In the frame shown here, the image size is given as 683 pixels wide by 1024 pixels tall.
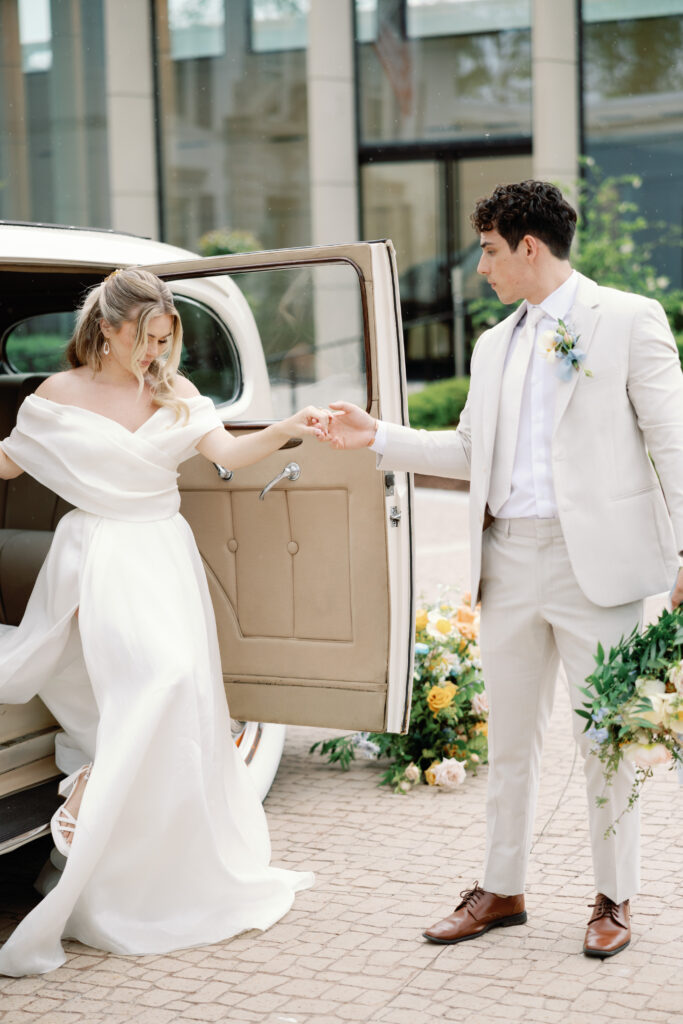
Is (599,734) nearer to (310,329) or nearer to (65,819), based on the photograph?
(65,819)

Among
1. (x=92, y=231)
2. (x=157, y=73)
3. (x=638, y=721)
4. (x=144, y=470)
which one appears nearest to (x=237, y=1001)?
(x=638, y=721)

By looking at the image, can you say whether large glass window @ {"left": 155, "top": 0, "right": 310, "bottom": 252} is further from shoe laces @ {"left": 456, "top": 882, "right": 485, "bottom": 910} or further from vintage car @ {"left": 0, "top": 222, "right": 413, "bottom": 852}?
shoe laces @ {"left": 456, "top": 882, "right": 485, "bottom": 910}

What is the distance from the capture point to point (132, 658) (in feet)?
12.0

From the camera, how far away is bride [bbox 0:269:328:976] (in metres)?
3.62

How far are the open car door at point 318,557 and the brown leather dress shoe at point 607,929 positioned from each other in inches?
31.5

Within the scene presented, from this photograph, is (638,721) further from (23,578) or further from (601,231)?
(601,231)

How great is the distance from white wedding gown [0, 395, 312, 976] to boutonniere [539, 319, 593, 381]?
1130 mm

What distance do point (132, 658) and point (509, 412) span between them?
1.29 meters

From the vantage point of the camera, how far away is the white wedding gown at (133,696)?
11.8ft

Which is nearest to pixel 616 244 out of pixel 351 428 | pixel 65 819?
pixel 351 428

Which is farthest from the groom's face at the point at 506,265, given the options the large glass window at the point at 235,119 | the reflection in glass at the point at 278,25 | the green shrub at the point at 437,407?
the reflection in glass at the point at 278,25

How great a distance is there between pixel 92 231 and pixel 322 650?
1715mm

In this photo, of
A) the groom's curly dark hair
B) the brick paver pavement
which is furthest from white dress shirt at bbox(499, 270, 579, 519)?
the brick paver pavement

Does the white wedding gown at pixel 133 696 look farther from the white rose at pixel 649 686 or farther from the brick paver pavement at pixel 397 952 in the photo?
the white rose at pixel 649 686
